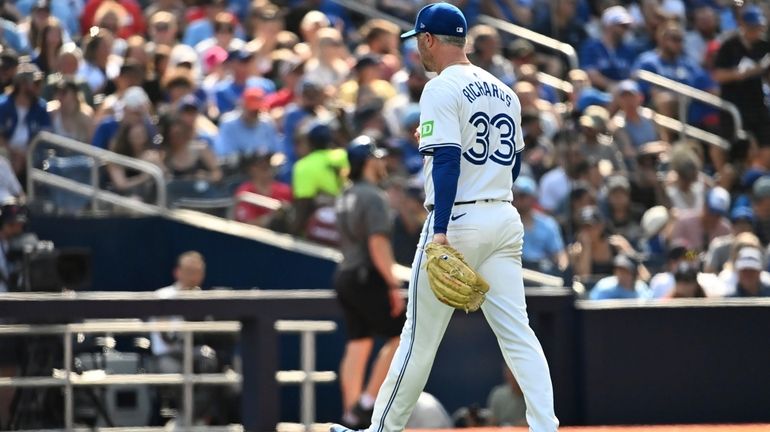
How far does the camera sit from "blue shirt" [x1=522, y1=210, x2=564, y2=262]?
10523 mm

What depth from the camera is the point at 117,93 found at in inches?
471

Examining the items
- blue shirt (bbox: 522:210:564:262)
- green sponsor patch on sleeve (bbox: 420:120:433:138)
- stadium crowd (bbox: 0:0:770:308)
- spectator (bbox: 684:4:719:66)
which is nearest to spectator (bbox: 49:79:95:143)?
stadium crowd (bbox: 0:0:770:308)

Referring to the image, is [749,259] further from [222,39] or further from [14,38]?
[14,38]

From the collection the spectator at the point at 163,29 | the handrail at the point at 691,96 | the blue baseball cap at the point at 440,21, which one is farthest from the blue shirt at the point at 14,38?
the blue baseball cap at the point at 440,21

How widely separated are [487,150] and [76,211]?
19.2 feet

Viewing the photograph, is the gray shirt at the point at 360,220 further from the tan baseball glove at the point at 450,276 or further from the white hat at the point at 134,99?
the tan baseball glove at the point at 450,276

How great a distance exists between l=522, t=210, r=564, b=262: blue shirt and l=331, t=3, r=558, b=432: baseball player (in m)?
4.39

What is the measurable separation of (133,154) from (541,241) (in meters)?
3.11

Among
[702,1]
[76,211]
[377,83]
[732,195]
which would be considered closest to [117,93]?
[76,211]

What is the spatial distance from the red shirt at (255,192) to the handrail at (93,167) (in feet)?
1.96

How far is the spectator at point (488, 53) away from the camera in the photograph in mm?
12484

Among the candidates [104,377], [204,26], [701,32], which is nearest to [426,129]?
[104,377]

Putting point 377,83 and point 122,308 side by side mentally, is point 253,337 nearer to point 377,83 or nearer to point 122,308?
point 122,308

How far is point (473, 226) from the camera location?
599cm
